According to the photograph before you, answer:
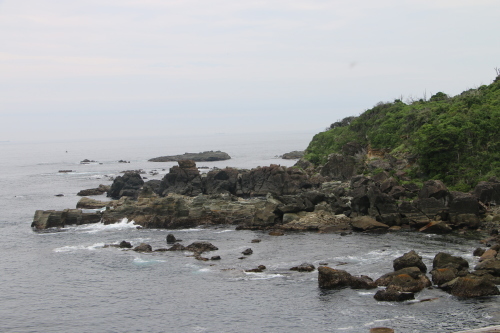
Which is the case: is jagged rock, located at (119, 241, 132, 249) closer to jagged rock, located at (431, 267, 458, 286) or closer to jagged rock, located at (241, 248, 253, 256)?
jagged rock, located at (241, 248, 253, 256)

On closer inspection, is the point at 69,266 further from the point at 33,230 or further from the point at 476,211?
the point at 476,211

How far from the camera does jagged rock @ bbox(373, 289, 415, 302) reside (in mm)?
34188

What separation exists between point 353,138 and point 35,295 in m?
76.8

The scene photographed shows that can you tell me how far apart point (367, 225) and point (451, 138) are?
2489 cm

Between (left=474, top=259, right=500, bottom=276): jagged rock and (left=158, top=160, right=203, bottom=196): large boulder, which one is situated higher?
(left=158, top=160, right=203, bottom=196): large boulder

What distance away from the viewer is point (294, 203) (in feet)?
209

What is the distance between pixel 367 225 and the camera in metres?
56.5

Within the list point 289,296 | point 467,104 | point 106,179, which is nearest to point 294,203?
point 289,296

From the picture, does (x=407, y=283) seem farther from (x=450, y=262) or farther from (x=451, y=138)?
(x=451, y=138)

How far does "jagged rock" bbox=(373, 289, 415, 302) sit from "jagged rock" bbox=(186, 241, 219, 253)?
830 inches

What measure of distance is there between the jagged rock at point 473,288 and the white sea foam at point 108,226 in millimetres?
42480

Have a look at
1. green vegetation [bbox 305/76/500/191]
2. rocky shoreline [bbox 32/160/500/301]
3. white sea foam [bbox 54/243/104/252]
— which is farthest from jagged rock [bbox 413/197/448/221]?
white sea foam [bbox 54/243/104/252]

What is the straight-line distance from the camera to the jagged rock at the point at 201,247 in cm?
5167

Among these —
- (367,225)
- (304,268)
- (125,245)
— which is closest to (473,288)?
(304,268)
